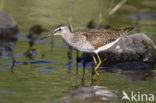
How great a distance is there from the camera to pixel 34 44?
15703mm

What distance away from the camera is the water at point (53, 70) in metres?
9.80

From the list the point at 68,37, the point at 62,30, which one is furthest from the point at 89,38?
the point at 62,30

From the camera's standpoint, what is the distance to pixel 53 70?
1204 cm

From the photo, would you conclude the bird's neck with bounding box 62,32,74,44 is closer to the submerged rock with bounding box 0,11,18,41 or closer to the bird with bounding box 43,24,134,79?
the bird with bounding box 43,24,134,79

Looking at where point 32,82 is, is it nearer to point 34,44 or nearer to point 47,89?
point 47,89

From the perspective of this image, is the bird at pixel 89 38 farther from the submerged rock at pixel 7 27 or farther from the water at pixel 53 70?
the submerged rock at pixel 7 27

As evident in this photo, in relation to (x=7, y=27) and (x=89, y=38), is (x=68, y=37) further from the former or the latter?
(x=7, y=27)

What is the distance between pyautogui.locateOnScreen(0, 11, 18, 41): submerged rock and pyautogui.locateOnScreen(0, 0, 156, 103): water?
1.18ft

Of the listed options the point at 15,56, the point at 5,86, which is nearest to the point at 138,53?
the point at 15,56

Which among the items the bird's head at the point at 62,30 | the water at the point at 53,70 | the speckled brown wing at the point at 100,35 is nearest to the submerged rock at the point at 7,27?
the water at the point at 53,70

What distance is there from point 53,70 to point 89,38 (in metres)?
1.53

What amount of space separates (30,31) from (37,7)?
4990 mm

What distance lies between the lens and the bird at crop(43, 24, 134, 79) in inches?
482

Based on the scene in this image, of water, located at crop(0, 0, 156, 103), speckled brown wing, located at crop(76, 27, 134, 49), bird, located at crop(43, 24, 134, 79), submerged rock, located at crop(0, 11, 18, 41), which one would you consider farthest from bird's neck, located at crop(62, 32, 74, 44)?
submerged rock, located at crop(0, 11, 18, 41)
